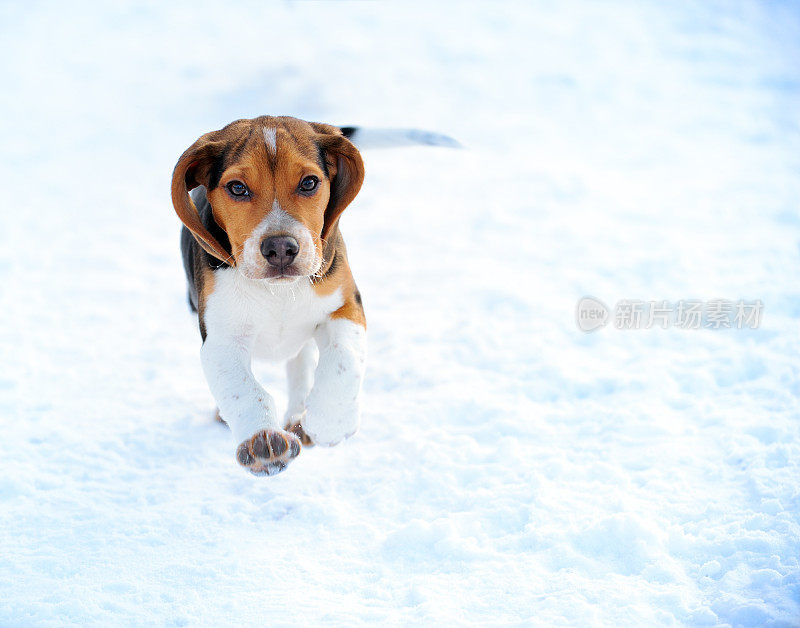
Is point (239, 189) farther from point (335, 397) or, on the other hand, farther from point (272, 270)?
point (335, 397)

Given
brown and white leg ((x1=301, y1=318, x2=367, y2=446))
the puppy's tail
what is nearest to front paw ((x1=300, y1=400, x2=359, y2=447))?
brown and white leg ((x1=301, y1=318, x2=367, y2=446))

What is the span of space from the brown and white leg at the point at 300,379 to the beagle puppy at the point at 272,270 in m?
0.44

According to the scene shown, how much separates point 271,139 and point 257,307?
75cm

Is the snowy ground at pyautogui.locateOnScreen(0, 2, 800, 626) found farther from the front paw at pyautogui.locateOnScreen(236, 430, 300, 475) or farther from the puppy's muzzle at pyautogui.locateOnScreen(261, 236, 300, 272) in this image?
the puppy's muzzle at pyautogui.locateOnScreen(261, 236, 300, 272)

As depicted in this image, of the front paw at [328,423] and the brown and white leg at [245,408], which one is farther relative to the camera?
the front paw at [328,423]

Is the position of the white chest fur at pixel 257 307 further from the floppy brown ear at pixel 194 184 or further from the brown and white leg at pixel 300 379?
the brown and white leg at pixel 300 379

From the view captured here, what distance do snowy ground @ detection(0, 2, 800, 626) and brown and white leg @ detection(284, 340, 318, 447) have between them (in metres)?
0.24

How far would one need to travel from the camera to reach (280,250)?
2926 millimetres

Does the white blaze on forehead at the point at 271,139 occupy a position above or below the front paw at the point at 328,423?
above

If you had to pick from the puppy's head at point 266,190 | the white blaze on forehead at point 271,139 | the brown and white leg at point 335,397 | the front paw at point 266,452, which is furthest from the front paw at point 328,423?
→ the white blaze on forehead at point 271,139

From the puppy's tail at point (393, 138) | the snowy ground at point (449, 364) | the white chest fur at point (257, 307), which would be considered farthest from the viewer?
the puppy's tail at point (393, 138)

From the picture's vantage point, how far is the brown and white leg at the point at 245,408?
2.96m

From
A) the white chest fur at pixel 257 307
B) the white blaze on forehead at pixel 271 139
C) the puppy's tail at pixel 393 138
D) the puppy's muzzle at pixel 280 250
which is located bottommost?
the white chest fur at pixel 257 307

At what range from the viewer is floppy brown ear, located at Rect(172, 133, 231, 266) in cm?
304
